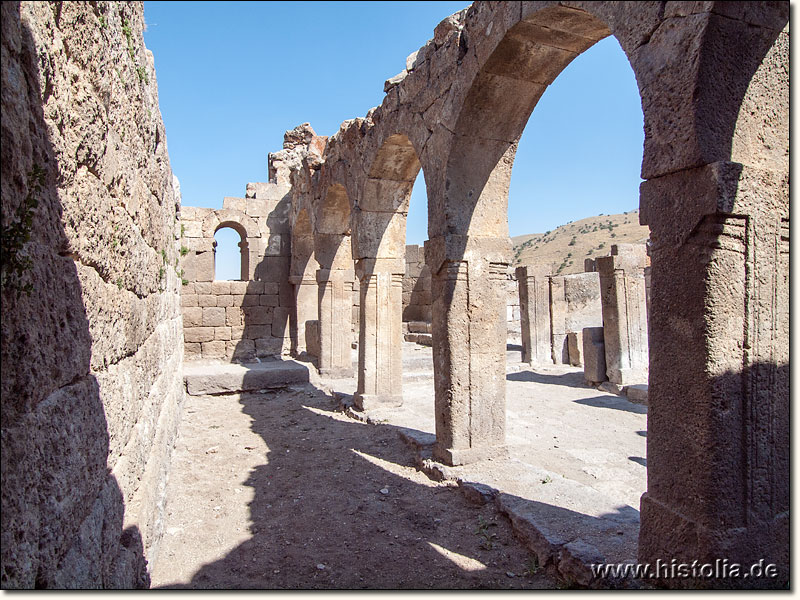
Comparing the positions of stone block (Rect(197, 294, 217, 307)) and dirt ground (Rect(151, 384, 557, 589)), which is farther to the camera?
stone block (Rect(197, 294, 217, 307))

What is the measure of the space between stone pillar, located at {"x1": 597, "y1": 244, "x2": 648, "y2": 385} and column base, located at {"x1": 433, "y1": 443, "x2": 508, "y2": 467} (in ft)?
16.7

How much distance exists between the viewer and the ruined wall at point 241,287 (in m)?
12.4

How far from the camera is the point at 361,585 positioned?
3.21m

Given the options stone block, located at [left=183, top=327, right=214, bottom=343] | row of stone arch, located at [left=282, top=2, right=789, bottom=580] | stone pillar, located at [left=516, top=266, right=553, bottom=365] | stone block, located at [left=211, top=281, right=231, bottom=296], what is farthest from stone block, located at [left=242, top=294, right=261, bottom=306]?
row of stone arch, located at [left=282, top=2, right=789, bottom=580]

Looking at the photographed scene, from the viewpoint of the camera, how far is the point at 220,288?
41.2 feet

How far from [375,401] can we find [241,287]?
6.55 metres

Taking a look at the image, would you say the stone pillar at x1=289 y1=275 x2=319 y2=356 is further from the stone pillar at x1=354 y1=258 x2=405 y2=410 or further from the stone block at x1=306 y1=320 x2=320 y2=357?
the stone pillar at x1=354 y1=258 x2=405 y2=410

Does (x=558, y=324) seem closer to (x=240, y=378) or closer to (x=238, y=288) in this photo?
(x=240, y=378)

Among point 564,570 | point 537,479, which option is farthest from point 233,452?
point 564,570

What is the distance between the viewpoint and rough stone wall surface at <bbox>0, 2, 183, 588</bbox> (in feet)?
4.32

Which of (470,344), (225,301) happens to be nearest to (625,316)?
(470,344)

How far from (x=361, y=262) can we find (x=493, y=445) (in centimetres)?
356

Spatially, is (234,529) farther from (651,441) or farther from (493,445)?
(651,441)

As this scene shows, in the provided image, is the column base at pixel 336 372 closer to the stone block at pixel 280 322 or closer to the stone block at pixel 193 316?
the stone block at pixel 280 322
